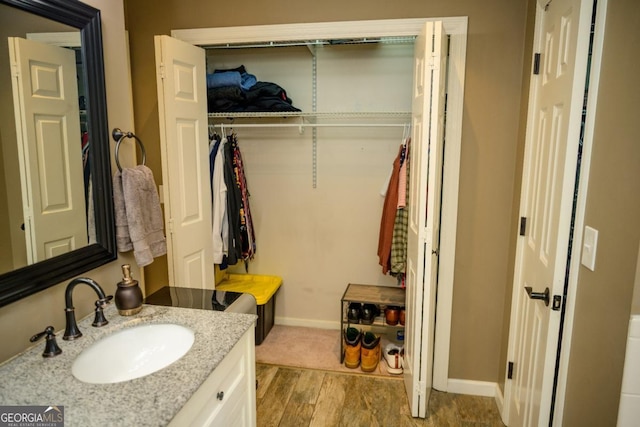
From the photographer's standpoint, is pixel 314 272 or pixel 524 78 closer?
pixel 524 78

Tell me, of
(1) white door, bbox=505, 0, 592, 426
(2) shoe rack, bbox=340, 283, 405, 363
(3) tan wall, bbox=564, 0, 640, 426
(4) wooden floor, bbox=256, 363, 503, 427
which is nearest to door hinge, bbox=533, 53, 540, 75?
(1) white door, bbox=505, 0, 592, 426

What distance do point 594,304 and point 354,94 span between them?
7.09 ft

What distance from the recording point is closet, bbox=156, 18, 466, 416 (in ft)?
6.93

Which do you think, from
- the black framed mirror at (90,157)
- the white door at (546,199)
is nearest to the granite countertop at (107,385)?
the black framed mirror at (90,157)

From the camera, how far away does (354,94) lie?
2.96 metres

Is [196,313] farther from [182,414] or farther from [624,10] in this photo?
[624,10]

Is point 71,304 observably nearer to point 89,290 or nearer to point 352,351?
point 89,290

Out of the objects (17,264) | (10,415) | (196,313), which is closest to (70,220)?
(17,264)

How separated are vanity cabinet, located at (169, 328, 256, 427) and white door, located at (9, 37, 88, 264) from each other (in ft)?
2.20

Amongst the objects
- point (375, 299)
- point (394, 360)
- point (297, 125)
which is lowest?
point (394, 360)

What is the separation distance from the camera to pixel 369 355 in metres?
2.67

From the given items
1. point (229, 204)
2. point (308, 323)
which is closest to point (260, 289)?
point (308, 323)

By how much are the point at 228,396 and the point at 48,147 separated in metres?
1.00

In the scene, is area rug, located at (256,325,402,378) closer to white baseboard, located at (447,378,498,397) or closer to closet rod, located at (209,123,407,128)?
white baseboard, located at (447,378,498,397)
